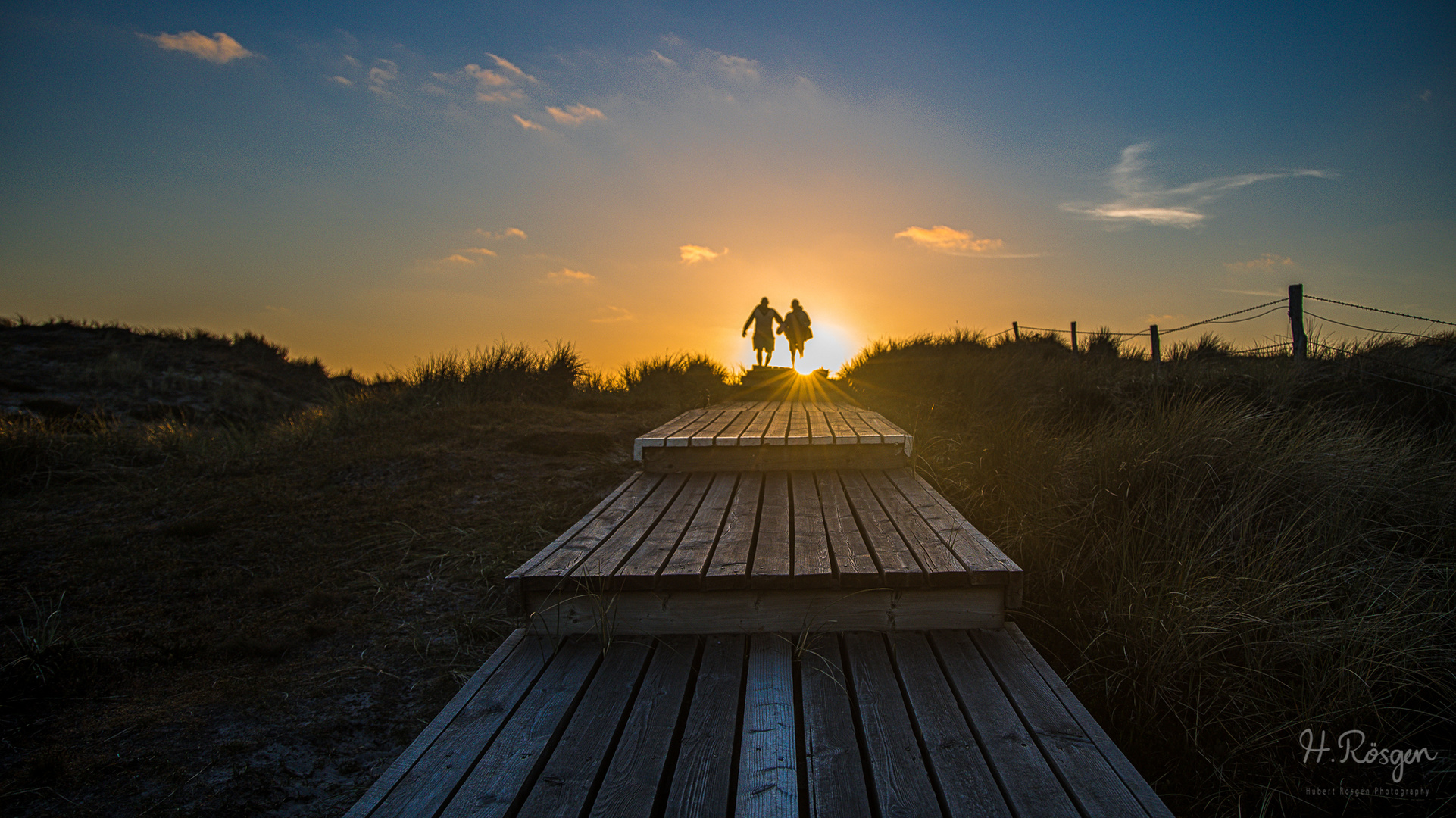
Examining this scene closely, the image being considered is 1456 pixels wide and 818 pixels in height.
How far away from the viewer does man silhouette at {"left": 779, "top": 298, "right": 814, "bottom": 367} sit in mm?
16297

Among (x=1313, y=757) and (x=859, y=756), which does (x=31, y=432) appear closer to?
(x=859, y=756)

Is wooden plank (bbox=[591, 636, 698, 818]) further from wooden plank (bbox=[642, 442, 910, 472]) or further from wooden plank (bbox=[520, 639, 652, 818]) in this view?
wooden plank (bbox=[642, 442, 910, 472])

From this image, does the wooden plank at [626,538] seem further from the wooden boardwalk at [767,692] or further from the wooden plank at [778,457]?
the wooden plank at [778,457]

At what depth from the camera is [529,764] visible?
5.50 ft

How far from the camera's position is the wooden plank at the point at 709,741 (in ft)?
5.13

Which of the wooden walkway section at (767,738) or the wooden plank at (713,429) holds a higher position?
the wooden plank at (713,429)

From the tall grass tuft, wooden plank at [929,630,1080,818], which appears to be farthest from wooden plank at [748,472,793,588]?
the tall grass tuft

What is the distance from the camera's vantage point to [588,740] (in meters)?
1.79

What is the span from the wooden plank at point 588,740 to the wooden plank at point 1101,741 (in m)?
1.32

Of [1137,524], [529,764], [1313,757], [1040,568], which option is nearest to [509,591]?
[529,764]

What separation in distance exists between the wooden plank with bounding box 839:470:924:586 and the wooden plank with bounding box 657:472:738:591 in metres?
0.70

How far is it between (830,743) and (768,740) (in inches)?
6.6

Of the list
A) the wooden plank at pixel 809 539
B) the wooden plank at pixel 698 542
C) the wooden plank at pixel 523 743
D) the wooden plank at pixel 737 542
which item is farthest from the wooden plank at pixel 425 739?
the wooden plank at pixel 809 539

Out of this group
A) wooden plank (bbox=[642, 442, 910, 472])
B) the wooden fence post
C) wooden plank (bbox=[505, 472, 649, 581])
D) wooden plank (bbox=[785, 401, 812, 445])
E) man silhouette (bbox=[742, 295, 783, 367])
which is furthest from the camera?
man silhouette (bbox=[742, 295, 783, 367])
